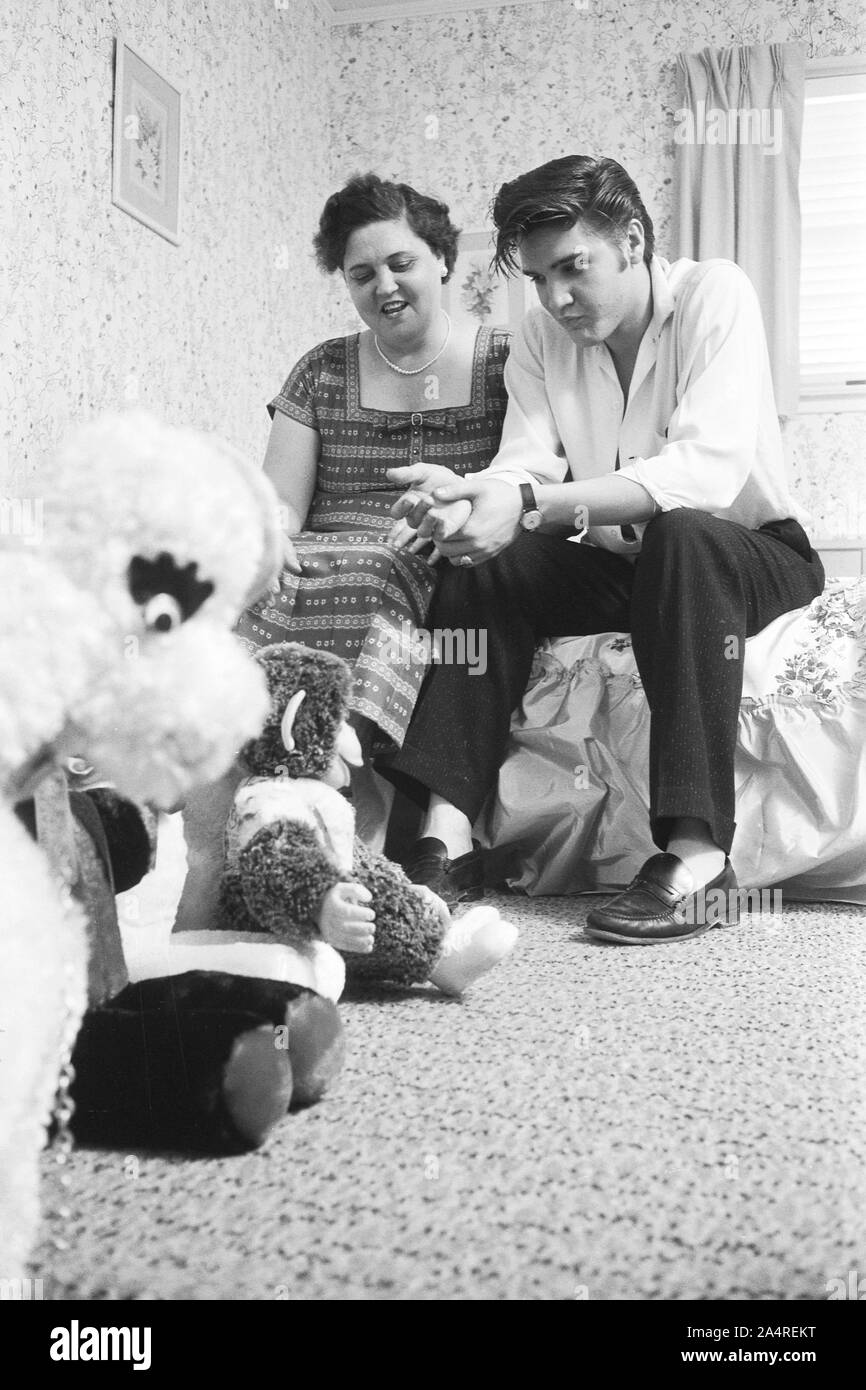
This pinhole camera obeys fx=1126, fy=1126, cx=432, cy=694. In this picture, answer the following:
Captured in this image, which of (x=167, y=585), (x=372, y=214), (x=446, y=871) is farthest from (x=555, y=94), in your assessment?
(x=167, y=585)

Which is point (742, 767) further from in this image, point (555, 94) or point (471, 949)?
point (555, 94)

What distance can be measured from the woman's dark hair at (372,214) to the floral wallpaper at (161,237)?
481 millimetres

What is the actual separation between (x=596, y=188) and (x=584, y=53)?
2081 millimetres

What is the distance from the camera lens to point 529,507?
1426 millimetres

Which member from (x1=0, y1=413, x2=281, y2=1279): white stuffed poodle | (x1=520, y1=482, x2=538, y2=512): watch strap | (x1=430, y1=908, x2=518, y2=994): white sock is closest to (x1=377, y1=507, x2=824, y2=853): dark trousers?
(x1=520, y1=482, x2=538, y2=512): watch strap

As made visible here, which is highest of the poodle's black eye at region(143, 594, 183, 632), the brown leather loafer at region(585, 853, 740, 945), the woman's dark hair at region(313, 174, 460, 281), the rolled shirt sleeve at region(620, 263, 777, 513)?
the woman's dark hair at region(313, 174, 460, 281)

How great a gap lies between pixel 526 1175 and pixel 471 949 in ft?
1.14

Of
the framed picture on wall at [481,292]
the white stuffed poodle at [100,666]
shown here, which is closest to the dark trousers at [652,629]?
the white stuffed poodle at [100,666]

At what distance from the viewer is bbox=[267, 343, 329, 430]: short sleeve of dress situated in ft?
5.91

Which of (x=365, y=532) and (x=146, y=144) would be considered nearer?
(x=365, y=532)

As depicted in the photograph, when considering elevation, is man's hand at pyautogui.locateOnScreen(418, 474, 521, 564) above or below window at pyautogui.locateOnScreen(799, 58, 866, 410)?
below

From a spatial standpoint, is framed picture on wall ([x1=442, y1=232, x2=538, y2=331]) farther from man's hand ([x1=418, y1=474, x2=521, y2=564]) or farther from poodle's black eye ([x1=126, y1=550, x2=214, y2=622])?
poodle's black eye ([x1=126, y1=550, x2=214, y2=622])

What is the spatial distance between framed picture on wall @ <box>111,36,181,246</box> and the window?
1.73 metres

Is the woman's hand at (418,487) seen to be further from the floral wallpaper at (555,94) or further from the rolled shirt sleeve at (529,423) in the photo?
the floral wallpaper at (555,94)
